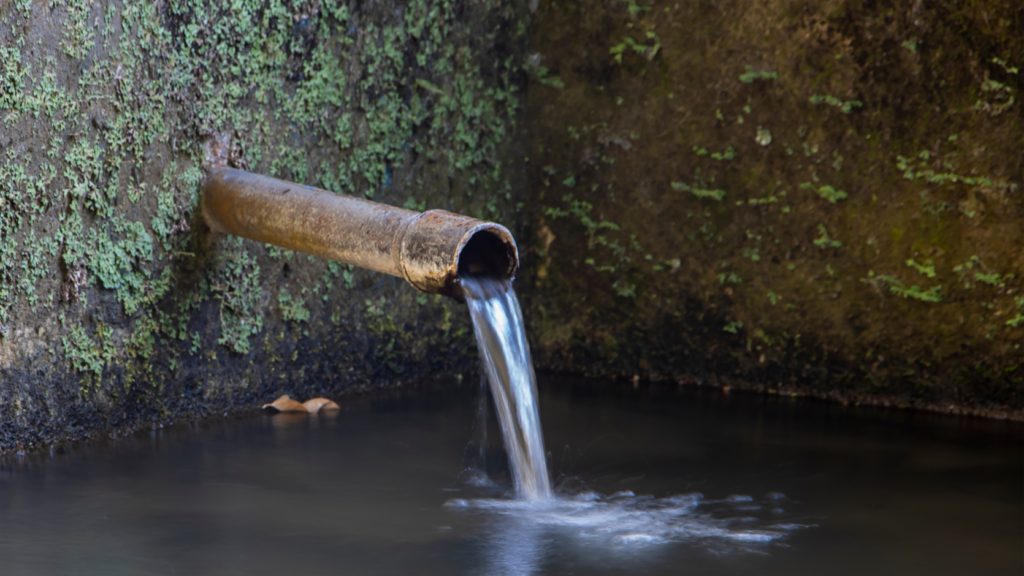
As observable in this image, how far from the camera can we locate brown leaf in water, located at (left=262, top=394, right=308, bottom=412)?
310cm

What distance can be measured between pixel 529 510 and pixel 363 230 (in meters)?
0.81

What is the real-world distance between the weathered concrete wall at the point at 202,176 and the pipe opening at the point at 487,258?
93 centimetres

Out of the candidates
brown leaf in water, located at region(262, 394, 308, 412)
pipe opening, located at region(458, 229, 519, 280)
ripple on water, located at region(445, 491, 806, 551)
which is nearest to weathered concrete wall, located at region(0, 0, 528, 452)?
brown leaf in water, located at region(262, 394, 308, 412)

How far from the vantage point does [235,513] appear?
213 centimetres

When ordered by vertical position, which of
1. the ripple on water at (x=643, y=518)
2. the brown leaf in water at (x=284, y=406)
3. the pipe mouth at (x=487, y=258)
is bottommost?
the ripple on water at (x=643, y=518)

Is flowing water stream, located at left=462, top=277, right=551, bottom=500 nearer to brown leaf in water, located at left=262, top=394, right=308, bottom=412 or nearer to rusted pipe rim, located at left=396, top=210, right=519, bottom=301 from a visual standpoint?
rusted pipe rim, located at left=396, top=210, right=519, bottom=301

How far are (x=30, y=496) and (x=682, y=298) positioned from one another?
2407 mm

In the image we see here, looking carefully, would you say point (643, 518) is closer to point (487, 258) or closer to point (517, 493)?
point (517, 493)

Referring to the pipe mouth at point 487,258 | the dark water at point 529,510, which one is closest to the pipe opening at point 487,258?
the pipe mouth at point 487,258

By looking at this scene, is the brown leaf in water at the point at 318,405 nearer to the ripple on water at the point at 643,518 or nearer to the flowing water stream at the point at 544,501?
the flowing water stream at the point at 544,501

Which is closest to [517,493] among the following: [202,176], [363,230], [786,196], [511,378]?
[511,378]

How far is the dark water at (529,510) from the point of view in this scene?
74.9 inches

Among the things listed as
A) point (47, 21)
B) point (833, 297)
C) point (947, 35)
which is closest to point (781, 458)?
point (833, 297)

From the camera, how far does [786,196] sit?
11.2 ft
